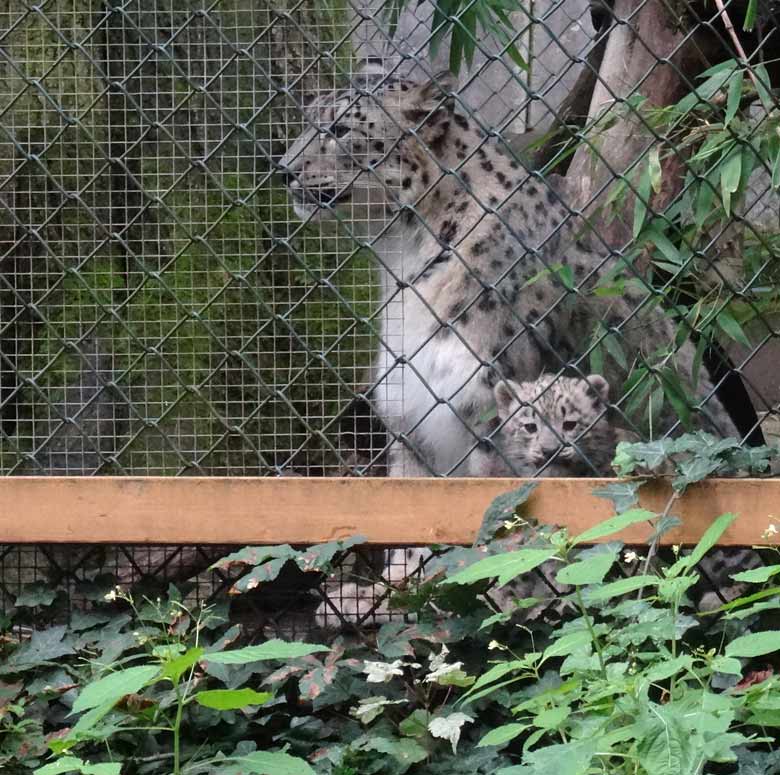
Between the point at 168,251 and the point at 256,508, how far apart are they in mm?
672

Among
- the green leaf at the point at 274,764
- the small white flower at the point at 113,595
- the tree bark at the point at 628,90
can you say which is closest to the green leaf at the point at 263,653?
the green leaf at the point at 274,764

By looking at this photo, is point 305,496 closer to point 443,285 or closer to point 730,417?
point 443,285

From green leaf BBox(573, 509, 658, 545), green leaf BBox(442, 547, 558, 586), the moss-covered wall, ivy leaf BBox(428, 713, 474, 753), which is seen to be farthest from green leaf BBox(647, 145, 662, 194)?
ivy leaf BBox(428, 713, 474, 753)

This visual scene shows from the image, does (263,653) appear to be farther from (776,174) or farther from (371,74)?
A: (776,174)

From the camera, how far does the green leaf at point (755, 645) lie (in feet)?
6.69

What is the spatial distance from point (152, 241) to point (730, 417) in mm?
2541

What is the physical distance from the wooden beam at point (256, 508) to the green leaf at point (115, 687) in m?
0.68

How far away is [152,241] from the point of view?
2.97 m

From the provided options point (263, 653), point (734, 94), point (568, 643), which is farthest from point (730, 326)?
point (263, 653)

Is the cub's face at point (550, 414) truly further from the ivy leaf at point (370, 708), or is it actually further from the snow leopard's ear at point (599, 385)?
the ivy leaf at point (370, 708)

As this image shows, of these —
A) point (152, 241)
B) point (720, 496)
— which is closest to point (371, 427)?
point (152, 241)

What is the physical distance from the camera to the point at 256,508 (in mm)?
2744

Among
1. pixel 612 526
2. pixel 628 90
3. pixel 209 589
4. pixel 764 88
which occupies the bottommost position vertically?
pixel 612 526

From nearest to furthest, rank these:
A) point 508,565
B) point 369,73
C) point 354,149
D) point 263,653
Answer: point 263,653 < point 508,565 < point 369,73 < point 354,149
